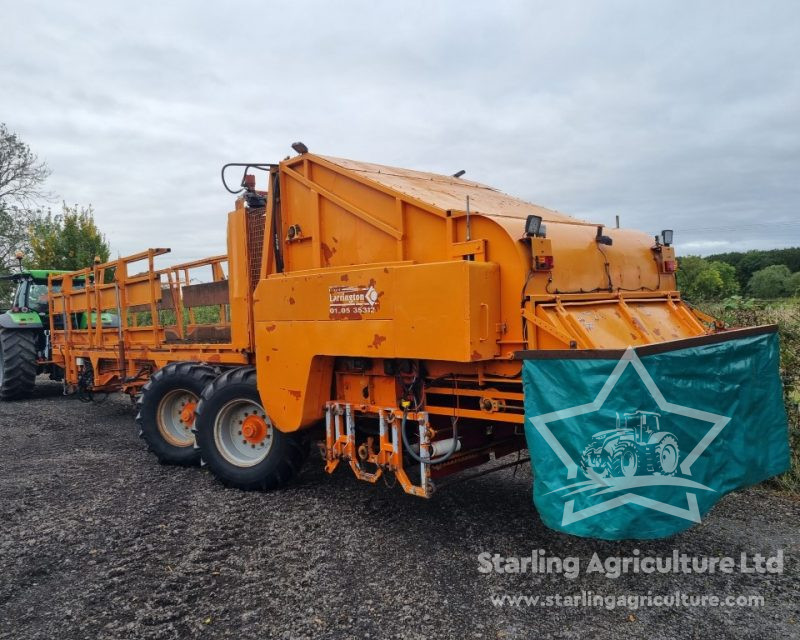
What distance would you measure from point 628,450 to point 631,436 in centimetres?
7

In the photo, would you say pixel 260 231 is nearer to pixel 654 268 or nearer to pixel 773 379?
pixel 654 268

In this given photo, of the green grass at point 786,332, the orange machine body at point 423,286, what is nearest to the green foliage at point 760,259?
the green grass at point 786,332

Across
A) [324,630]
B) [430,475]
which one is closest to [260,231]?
[430,475]

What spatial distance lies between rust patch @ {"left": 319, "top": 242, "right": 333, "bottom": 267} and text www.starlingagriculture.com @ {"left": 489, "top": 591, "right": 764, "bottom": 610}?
Answer: 2684 millimetres

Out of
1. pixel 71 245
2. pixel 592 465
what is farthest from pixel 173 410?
pixel 71 245

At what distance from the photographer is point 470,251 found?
401 centimetres

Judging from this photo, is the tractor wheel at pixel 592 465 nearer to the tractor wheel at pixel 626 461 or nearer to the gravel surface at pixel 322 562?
the tractor wheel at pixel 626 461

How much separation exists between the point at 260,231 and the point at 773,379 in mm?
4174

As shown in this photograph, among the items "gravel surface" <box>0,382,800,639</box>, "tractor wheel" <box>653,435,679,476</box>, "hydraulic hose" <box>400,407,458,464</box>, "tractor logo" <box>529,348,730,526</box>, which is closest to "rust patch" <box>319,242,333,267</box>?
"hydraulic hose" <box>400,407,458,464</box>

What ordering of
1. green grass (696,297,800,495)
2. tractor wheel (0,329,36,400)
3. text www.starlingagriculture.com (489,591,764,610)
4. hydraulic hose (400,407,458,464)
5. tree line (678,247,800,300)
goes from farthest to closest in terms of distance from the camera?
tractor wheel (0,329,36,400), tree line (678,247,800,300), green grass (696,297,800,495), hydraulic hose (400,407,458,464), text www.starlingagriculture.com (489,591,764,610)

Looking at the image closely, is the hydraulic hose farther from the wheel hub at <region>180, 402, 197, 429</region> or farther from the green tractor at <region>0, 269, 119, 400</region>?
the green tractor at <region>0, 269, 119, 400</region>

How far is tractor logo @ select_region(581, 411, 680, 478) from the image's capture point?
10.5 ft

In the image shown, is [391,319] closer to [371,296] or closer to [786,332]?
[371,296]

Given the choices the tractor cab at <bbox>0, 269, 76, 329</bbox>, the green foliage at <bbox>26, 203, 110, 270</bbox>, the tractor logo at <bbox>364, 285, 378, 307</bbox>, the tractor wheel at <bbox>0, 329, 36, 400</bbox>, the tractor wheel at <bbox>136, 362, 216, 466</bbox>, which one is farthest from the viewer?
the green foliage at <bbox>26, 203, 110, 270</bbox>
